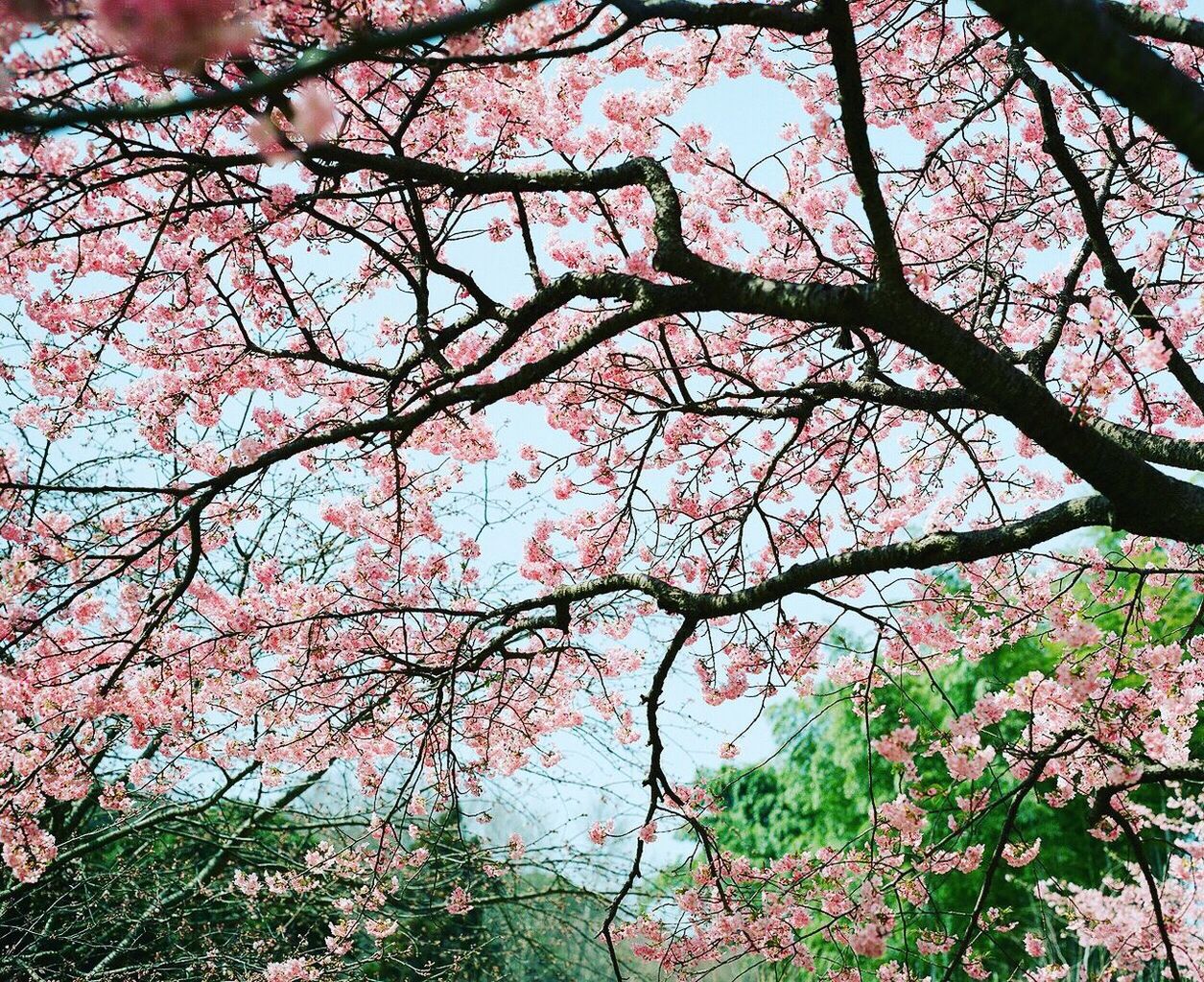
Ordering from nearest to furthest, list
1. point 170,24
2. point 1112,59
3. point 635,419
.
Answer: point 170,24
point 1112,59
point 635,419

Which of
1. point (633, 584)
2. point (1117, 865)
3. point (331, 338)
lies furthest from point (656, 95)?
point (1117, 865)

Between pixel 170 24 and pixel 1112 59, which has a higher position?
pixel 1112 59

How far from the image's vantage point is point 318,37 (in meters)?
2.46

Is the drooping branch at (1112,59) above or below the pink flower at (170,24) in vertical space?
above

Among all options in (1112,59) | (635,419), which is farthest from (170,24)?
(635,419)

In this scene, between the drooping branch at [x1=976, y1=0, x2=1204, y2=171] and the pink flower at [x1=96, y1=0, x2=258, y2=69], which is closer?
the pink flower at [x1=96, y1=0, x2=258, y2=69]

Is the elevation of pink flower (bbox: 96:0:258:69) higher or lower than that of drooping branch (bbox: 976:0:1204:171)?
lower

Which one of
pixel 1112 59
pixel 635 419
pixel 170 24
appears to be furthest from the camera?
pixel 635 419

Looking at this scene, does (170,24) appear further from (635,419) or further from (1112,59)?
(635,419)

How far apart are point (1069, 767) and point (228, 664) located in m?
4.20

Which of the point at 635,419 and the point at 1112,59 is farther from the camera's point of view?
the point at 635,419

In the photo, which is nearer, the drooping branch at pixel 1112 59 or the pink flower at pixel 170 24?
the pink flower at pixel 170 24

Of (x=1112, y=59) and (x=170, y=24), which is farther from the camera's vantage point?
(x=1112, y=59)

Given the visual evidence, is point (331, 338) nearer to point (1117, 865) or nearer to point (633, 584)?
point (633, 584)
